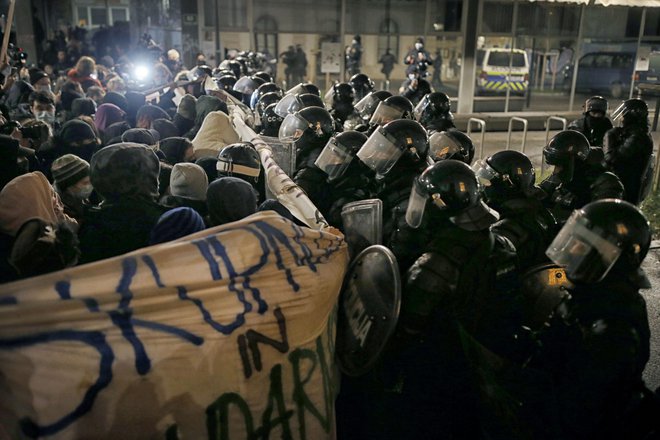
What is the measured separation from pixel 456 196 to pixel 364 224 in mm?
650

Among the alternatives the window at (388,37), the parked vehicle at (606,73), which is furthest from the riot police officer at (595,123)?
the parked vehicle at (606,73)

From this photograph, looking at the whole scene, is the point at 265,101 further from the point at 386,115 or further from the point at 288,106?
the point at 386,115

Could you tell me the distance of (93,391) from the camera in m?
1.83

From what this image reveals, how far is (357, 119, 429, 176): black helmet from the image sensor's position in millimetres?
4195

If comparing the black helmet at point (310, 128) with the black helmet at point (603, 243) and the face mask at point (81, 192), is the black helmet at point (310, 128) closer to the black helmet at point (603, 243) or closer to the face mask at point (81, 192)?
the face mask at point (81, 192)

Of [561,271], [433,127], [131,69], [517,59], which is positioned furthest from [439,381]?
[517,59]

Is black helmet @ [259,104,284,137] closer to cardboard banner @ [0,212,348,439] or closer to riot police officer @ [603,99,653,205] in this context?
riot police officer @ [603,99,653,205]

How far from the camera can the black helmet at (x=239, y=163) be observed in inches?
161

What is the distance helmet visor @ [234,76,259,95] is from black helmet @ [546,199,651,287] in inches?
306

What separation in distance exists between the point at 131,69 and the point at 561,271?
14546 mm

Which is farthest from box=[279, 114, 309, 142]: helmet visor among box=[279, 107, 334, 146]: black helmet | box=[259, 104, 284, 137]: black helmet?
box=[259, 104, 284, 137]: black helmet

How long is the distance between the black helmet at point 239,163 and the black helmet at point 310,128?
1156mm

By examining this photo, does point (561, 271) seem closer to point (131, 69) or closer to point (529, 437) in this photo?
point (529, 437)

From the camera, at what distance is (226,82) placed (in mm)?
9789
